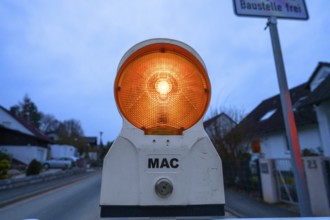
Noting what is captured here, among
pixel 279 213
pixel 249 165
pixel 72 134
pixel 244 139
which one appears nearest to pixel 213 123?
pixel 244 139

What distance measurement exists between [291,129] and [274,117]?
62.0 feet

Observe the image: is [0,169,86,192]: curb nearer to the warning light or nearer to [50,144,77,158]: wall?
the warning light

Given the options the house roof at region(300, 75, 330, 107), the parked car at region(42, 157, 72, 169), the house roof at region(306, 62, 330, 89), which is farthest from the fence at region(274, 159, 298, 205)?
the parked car at region(42, 157, 72, 169)

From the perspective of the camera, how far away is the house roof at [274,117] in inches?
561

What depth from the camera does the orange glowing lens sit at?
1120 mm

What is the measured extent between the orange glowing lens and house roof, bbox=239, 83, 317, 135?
40.0 feet

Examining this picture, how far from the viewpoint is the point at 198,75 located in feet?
3.78

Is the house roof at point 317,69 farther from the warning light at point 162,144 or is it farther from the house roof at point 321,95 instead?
the warning light at point 162,144

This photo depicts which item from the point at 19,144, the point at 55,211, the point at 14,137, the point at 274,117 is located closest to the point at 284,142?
the point at 274,117

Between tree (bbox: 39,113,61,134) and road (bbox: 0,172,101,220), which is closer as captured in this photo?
road (bbox: 0,172,101,220)

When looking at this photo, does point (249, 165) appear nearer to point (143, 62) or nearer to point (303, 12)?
point (303, 12)

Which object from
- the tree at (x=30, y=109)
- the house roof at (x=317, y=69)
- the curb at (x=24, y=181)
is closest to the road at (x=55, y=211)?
the curb at (x=24, y=181)

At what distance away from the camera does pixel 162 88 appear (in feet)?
3.74

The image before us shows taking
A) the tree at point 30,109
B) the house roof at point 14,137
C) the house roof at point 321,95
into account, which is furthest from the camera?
the tree at point 30,109
